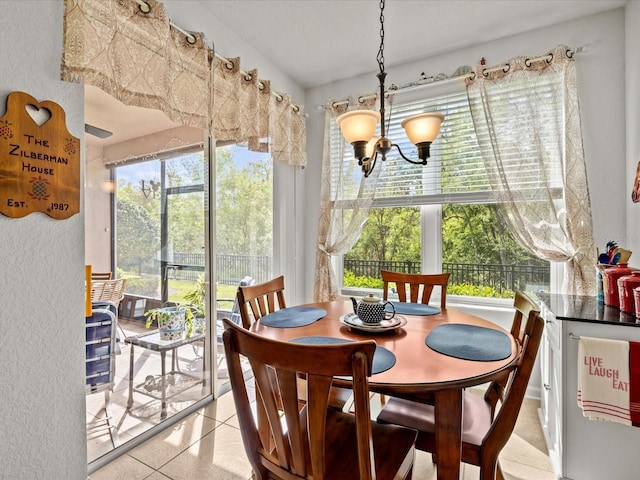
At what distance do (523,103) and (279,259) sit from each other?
2.43m

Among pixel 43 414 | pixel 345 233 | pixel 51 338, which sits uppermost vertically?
pixel 345 233

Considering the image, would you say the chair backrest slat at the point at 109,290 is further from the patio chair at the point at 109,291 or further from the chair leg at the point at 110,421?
the chair leg at the point at 110,421

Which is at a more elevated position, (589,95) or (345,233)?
(589,95)

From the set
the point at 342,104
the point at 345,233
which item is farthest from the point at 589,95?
the point at 345,233

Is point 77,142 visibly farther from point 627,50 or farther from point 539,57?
point 627,50

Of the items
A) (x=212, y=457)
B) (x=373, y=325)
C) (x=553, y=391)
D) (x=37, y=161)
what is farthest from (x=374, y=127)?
(x=212, y=457)

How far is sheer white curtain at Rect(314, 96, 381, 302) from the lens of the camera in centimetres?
313

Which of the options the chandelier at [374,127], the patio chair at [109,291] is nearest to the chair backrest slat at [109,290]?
the patio chair at [109,291]

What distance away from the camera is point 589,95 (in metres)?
2.37

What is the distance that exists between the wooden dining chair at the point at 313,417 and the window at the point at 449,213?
1.94 m

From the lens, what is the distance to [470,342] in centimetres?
137

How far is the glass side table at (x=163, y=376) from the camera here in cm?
206

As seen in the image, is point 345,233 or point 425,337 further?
point 345,233

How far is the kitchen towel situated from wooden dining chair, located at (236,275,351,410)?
1.10 meters
